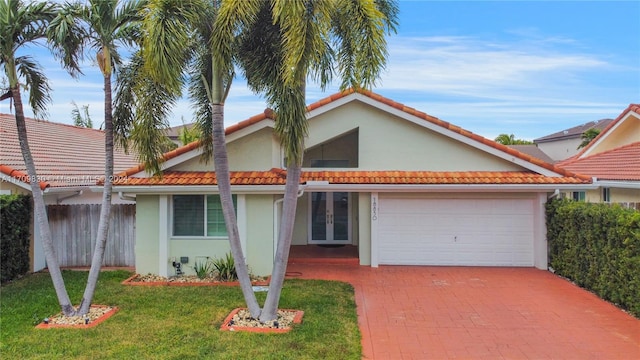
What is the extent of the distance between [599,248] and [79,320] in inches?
466

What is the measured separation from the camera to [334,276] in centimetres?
1234

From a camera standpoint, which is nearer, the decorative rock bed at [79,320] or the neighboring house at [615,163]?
the decorative rock bed at [79,320]

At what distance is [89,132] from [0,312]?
16.2 meters

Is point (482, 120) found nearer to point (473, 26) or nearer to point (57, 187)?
point (473, 26)

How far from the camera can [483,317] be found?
349 inches

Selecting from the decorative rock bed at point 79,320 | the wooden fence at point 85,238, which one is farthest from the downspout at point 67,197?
the decorative rock bed at point 79,320

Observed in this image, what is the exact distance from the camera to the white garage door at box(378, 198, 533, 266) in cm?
1355

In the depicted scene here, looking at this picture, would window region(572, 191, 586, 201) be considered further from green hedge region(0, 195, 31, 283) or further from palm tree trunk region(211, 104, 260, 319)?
green hedge region(0, 195, 31, 283)

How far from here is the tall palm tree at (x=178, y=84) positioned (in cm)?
700

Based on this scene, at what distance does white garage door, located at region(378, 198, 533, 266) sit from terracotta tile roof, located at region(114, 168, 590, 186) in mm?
933

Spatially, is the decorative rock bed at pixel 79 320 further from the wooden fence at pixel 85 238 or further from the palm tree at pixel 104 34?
the wooden fence at pixel 85 238

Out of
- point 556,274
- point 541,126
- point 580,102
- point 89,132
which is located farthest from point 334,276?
point 541,126

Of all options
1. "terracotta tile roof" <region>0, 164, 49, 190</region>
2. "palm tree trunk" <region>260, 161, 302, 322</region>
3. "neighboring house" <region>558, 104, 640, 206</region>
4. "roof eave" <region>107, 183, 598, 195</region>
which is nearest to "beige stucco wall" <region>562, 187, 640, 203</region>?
"neighboring house" <region>558, 104, 640, 206</region>

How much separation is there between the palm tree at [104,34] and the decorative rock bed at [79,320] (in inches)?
8.3
